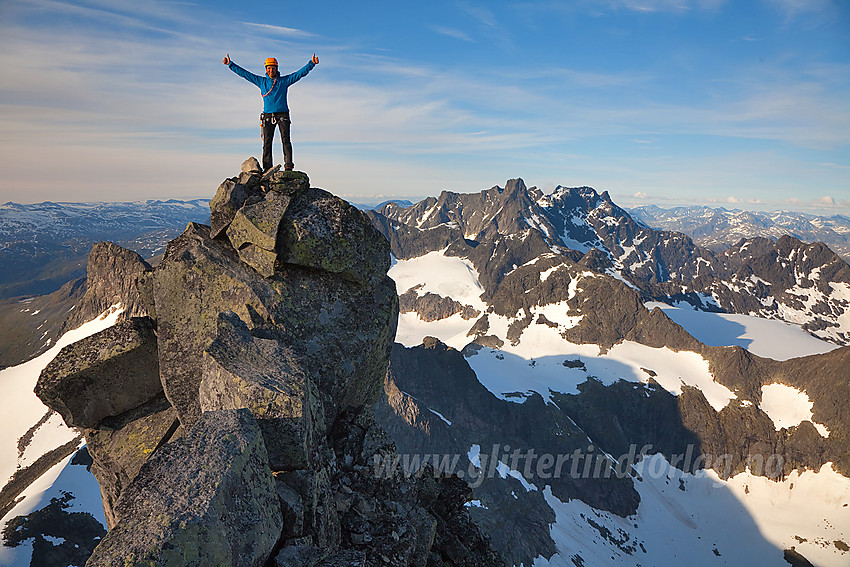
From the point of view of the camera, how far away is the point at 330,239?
618 inches

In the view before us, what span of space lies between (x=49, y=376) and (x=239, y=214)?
7663mm

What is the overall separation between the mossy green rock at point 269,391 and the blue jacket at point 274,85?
9.52 meters

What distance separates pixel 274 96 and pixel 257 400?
41.4 feet

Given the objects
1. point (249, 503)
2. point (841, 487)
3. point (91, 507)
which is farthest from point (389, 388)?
point (841, 487)

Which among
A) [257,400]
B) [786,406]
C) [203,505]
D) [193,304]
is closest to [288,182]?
[193,304]

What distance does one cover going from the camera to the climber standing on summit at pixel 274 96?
16.5m

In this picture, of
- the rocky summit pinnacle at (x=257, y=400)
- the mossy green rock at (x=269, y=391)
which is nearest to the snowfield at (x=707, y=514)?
the rocky summit pinnacle at (x=257, y=400)

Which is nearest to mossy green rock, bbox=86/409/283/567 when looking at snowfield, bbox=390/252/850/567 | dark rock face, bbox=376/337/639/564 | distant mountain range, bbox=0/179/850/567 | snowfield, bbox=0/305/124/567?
snowfield, bbox=0/305/124/567

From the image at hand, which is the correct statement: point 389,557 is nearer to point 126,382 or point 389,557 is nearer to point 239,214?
point 126,382

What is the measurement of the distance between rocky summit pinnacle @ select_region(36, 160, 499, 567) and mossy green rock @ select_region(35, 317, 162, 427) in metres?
0.04

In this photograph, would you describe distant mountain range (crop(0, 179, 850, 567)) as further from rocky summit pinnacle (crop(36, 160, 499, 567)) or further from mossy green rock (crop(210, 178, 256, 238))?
mossy green rock (crop(210, 178, 256, 238))

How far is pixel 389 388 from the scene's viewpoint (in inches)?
5221

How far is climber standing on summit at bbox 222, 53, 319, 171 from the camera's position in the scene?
16453mm

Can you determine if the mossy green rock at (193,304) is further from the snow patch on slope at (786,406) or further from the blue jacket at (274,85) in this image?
the snow patch on slope at (786,406)
